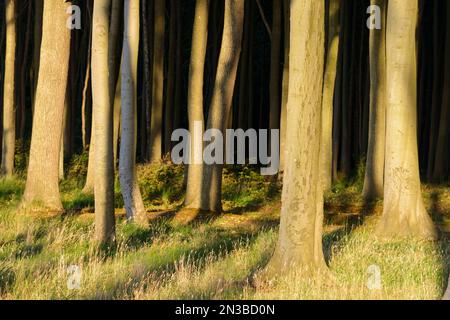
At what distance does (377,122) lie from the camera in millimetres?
21406

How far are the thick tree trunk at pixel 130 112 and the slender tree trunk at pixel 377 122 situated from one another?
6994 mm

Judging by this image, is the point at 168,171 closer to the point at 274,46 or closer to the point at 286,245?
the point at 274,46

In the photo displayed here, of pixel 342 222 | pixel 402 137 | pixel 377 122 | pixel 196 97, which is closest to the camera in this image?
pixel 402 137

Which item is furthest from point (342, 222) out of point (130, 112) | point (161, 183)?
point (161, 183)

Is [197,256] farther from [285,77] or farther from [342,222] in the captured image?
[285,77]

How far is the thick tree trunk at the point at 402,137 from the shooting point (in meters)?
15.6

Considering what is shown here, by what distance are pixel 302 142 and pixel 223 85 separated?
828cm

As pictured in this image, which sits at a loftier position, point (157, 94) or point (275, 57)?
point (275, 57)

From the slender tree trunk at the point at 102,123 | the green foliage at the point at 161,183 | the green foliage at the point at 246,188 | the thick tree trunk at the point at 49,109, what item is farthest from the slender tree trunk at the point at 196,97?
the slender tree trunk at the point at 102,123

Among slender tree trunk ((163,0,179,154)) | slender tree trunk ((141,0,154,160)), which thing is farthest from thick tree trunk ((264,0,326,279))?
slender tree trunk ((163,0,179,154))

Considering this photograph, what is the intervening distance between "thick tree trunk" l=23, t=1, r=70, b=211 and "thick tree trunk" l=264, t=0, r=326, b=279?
9.51m

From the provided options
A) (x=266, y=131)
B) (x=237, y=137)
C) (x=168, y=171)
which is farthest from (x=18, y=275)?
(x=266, y=131)

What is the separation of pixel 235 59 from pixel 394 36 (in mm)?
4176

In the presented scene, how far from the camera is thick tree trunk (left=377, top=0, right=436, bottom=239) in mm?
15609
